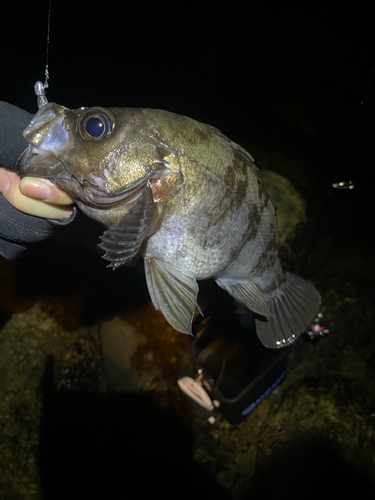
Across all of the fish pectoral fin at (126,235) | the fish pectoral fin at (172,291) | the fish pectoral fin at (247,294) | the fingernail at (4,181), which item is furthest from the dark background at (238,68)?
the fish pectoral fin at (126,235)

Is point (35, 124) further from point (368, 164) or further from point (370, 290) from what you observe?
point (368, 164)

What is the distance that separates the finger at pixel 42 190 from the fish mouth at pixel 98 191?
46 millimetres

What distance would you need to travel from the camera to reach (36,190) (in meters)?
1.25

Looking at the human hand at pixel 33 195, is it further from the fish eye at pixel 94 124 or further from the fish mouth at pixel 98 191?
the fish eye at pixel 94 124

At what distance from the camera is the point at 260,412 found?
3297mm

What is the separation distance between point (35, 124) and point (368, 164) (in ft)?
17.3

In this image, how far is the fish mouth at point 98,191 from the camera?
3.88ft

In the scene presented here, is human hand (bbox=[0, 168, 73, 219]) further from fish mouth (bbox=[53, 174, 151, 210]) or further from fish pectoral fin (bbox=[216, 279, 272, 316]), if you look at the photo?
fish pectoral fin (bbox=[216, 279, 272, 316])

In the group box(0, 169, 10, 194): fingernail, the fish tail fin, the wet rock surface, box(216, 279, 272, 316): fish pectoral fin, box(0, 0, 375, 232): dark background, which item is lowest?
the wet rock surface

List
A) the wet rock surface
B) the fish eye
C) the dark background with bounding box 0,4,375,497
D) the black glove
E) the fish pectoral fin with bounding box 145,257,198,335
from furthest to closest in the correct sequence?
the dark background with bounding box 0,4,375,497, the wet rock surface, the black glove, the fish pectoral fin with bounding box 145,257,198,335, the fish eye

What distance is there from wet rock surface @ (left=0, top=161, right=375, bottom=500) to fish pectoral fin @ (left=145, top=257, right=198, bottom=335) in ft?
6.15

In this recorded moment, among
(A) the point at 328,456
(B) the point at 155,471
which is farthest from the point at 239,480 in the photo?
(A) the point at 328,456

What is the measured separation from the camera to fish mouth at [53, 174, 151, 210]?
3.88 feet

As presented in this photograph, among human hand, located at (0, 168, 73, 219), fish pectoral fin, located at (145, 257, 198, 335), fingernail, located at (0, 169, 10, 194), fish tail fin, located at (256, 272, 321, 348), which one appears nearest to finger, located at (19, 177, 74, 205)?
human hand, located at (0, 168, 73, 219)
